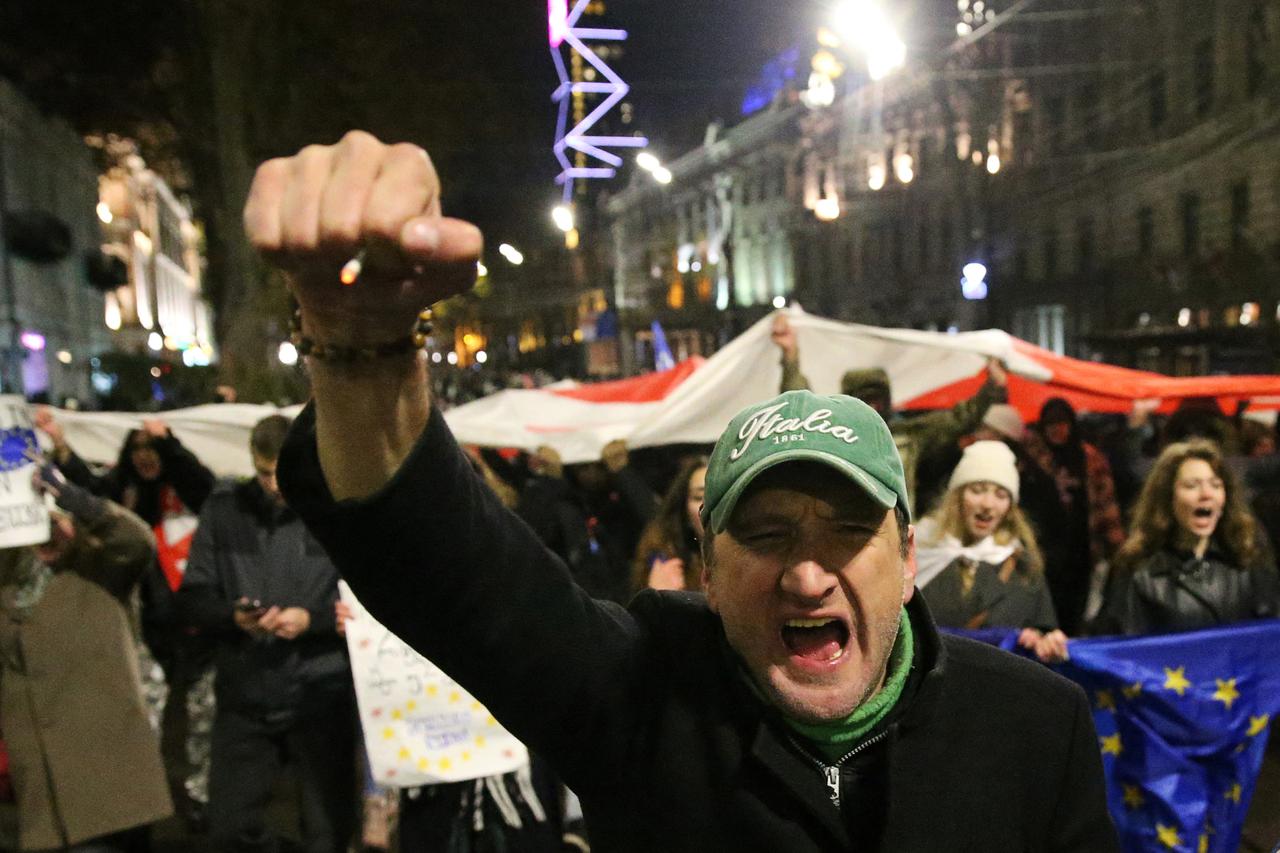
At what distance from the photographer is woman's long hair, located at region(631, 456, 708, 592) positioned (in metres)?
4.37

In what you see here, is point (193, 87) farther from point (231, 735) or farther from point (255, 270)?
point (231, 735)

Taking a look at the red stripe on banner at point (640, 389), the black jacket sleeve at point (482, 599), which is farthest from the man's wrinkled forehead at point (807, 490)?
the red stripe on banner at point (640, 389)

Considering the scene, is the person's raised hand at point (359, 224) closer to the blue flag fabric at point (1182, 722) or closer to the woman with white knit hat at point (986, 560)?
the woman with white knit hat at point (986, 560)

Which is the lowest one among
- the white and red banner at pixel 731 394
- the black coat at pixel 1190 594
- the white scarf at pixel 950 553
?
the black coat at pixel 1190 594

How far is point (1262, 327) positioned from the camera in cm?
2505

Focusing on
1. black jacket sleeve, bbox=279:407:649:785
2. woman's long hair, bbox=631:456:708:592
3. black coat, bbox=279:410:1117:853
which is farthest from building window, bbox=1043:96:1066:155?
black jacket sleeve, bbox=279:407:649:785

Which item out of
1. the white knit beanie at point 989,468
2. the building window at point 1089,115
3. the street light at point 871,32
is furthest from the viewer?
the building window at point 1089,115

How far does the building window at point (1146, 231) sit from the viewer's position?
34.0 meters

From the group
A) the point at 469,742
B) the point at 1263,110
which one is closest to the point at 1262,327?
the point at 1263,110

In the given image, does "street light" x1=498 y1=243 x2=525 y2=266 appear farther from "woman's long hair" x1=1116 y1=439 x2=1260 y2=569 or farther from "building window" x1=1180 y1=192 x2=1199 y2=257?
"building window" x1=1180 y1=192 x2=1199 y2=257

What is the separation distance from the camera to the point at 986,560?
14.5 feet

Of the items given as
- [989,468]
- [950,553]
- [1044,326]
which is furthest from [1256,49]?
[950,553]

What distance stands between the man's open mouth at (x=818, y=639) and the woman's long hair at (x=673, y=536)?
9.17ft

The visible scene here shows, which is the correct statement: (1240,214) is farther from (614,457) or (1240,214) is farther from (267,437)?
(267,437)
